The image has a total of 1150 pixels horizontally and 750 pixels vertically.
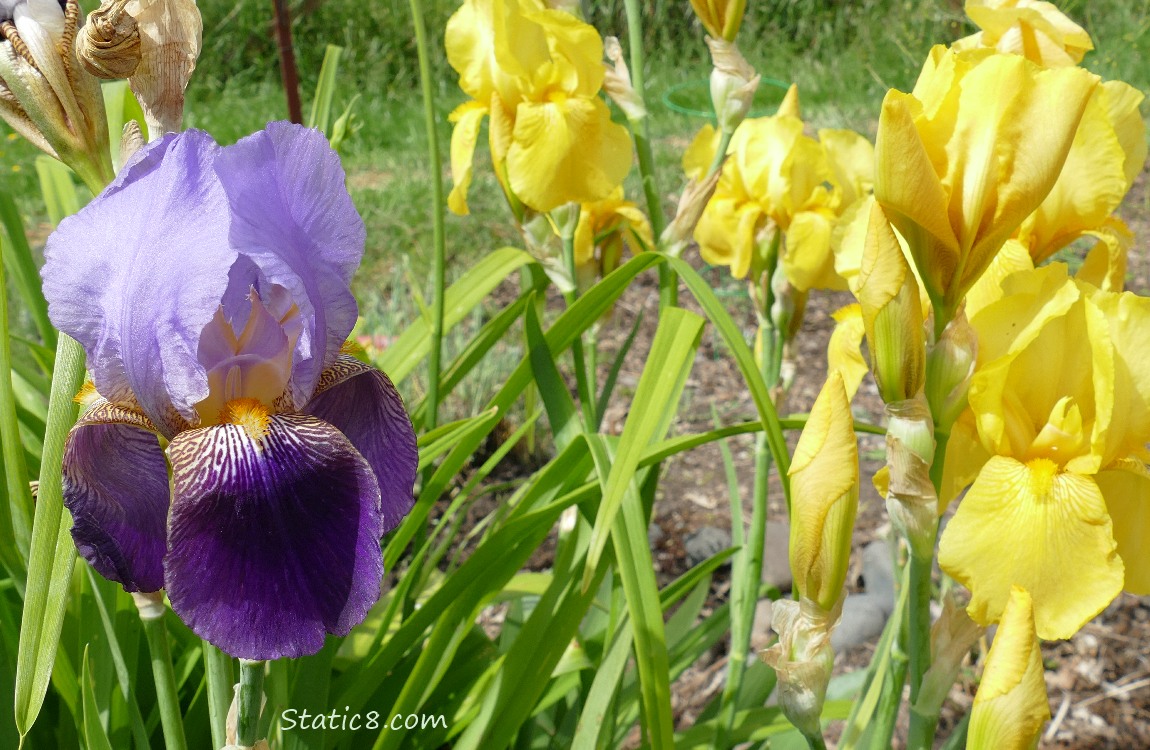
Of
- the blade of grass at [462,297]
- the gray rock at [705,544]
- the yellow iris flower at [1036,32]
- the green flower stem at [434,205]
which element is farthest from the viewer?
the gray rock at [705,544]

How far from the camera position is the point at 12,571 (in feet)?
3.19

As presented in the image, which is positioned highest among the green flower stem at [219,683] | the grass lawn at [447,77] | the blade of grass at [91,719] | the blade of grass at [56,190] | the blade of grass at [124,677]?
the blade of grass at [56,190]

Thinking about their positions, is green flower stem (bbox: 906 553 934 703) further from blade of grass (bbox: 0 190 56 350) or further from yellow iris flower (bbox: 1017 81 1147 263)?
blade of grass (bbox: 0 190 56 350)

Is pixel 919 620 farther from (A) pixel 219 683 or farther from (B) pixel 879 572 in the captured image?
(B) pixel 879 572

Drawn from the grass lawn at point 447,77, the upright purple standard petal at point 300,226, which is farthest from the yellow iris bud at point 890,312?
the grass lawn at point 447,77

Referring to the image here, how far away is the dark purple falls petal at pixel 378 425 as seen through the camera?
2.58 ft

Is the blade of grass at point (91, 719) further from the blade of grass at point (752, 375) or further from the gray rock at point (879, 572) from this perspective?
the gray rock at point (879, 572)

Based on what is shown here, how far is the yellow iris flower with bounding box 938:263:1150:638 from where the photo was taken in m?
0.77

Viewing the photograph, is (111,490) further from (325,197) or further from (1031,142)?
(1031,142)

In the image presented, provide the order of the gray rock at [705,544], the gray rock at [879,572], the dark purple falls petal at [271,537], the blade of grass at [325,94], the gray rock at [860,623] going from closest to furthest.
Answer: the dark purple falls petal at [271,537], the blade of grass at [325,94], the gray rock at [860,623], the gray rock at [879,572], the gray rock at [705,544]

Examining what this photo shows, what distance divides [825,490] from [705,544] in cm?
175

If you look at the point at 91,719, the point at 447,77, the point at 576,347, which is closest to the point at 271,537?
the point at 91,719

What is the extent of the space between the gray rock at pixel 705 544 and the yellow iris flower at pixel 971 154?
1.75m

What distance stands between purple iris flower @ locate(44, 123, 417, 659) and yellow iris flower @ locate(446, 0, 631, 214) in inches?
22.7
